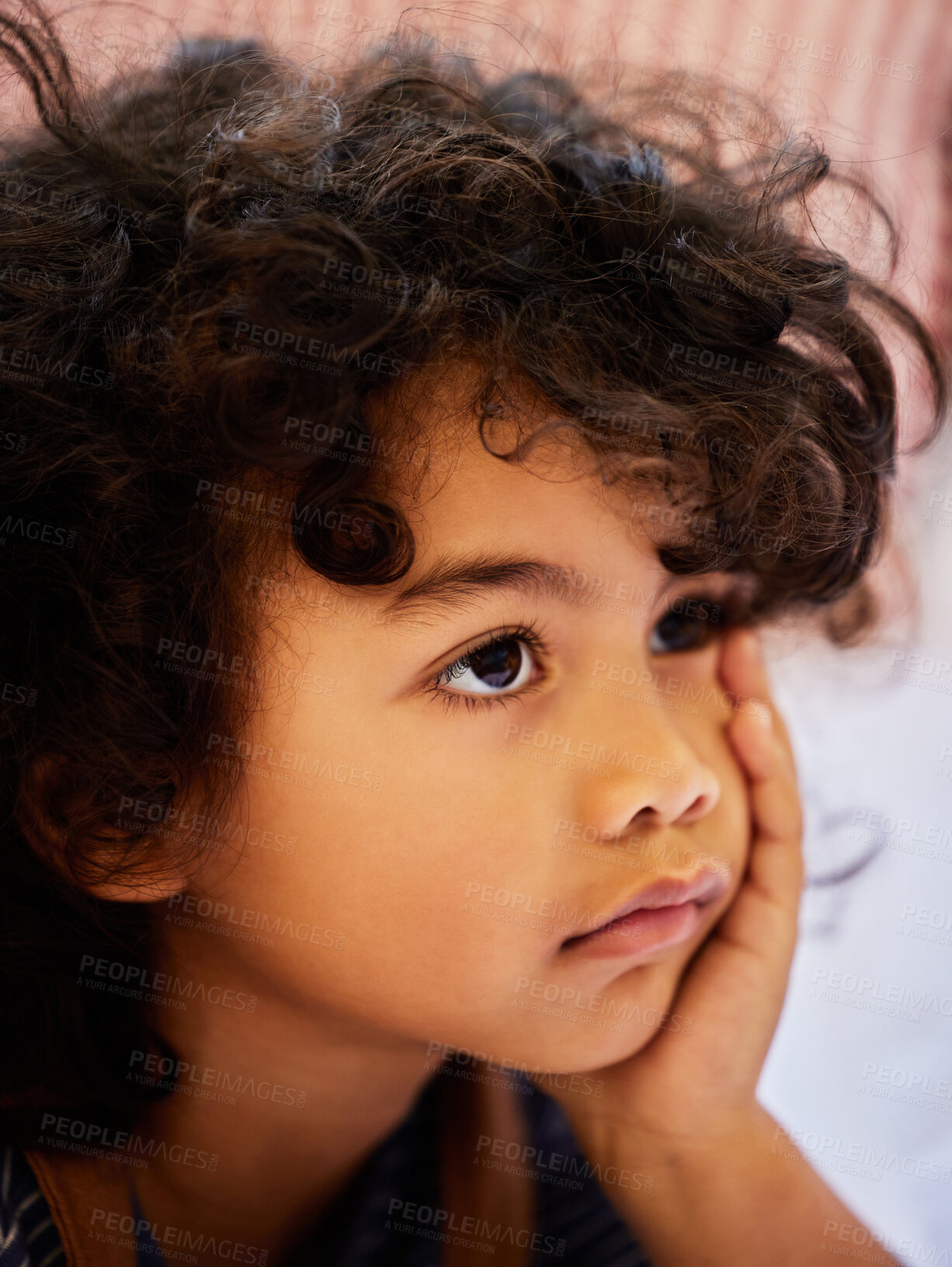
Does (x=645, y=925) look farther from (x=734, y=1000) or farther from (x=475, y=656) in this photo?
(x=475, y=656)

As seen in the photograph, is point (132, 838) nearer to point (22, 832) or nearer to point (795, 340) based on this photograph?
point (22, 832)

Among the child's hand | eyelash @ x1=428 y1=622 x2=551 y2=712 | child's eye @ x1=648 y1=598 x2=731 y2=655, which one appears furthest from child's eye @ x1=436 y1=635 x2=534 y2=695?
the child's hand

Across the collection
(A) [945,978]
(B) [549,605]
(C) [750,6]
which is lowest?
(A) [945,978]

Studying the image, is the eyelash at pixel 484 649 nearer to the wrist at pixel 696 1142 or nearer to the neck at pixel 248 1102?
the neck at pixel 248 1102

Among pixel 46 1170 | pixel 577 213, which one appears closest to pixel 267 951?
pixel 46 1170

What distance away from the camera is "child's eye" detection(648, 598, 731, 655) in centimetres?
72

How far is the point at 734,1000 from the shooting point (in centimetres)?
74

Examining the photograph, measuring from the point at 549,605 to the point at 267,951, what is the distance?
1.02 ft

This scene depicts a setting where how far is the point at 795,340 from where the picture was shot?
2.35 feet

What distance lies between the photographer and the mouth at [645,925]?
66 cm

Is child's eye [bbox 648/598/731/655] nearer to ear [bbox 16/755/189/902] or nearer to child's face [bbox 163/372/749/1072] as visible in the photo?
child's face [bbox 163/372/749/1072]

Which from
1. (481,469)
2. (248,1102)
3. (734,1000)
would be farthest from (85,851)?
(734,1000)

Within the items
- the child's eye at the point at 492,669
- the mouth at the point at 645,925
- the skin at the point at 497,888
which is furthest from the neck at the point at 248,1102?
the child's eye at the point at 492,669

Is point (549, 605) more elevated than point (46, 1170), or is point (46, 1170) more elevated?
point (549, 605)
